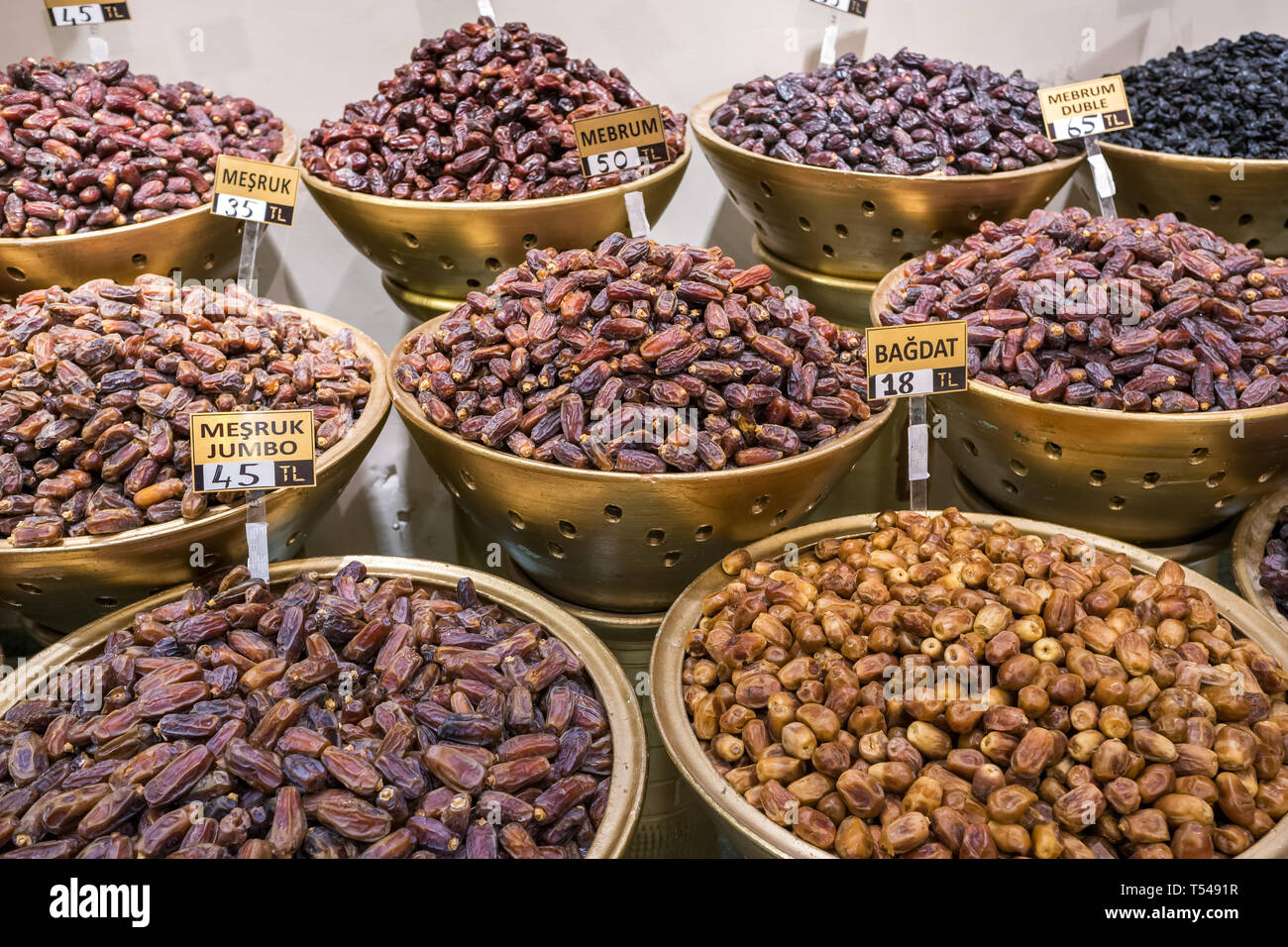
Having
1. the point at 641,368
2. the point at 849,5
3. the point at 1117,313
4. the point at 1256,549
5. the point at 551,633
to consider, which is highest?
the point at 849,5

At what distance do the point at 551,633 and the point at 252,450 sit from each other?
51cm

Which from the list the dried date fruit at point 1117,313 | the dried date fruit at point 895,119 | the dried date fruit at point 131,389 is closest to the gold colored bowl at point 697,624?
the dried date fruit at point 1117,313

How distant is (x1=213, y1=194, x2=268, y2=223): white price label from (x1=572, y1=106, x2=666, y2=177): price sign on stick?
0.67 meters

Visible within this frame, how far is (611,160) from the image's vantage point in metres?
2.07

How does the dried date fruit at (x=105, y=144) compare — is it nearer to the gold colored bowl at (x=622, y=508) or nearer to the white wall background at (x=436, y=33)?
the white wall background at (x=436, y=33)

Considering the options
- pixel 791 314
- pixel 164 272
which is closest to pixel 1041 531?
pixel 791 314

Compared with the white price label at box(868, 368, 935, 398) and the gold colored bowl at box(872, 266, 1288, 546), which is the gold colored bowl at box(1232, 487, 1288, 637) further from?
the white price label at box(868, 368, 935, 398)

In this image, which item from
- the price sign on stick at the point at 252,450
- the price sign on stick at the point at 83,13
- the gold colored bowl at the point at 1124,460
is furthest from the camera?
the price sign on stick at the point at 83,13

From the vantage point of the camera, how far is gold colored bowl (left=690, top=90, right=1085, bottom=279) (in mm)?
2137

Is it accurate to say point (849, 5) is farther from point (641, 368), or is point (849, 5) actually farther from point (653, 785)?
point (653, 785)

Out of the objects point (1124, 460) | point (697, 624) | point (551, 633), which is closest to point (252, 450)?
point (551, 633)

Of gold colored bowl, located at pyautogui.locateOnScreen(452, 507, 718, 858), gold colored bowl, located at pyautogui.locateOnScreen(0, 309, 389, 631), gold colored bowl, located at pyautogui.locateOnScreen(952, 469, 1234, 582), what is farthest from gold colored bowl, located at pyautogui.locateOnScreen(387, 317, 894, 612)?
gold colored bowl, located at pyautogui.locateOnScreen(952, 469, 1234, 582)

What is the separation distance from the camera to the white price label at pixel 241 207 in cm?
198

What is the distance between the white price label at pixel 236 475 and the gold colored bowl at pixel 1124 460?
3.77ft
